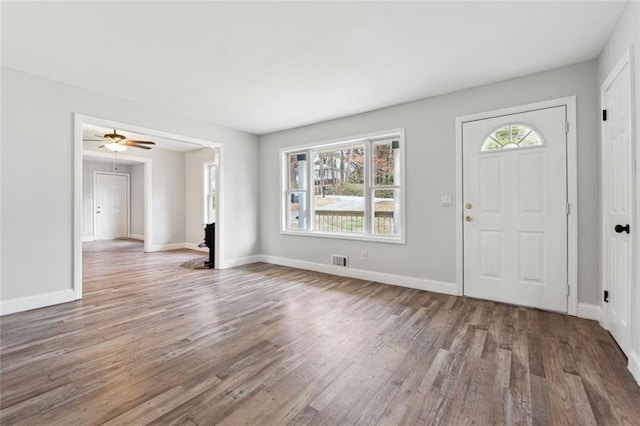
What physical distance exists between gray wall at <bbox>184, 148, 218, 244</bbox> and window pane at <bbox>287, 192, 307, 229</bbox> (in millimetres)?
2945

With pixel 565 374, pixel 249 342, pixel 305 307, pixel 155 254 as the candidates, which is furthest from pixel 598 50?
pixel 155 254

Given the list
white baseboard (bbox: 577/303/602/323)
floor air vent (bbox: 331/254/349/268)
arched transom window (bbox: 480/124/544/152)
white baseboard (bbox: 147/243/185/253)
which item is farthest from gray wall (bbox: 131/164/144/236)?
white baseboard (bbox: 577/303/602/323)

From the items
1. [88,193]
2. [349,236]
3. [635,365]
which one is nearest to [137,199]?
[88,193]

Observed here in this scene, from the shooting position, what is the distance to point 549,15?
2137 millimetres

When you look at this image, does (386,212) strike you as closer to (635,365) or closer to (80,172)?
(635,365)

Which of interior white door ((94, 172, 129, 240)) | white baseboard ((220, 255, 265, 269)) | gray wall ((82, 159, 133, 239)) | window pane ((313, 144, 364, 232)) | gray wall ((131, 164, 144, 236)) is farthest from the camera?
gray wall ((131, 164, 144, 236))

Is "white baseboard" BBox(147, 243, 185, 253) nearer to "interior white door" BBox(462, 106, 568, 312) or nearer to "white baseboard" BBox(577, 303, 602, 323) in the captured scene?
"interior white door" BBox(462, 106, 568, 312)

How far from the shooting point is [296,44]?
8.13ft

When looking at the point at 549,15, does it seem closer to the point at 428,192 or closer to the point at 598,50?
the point at 598,50

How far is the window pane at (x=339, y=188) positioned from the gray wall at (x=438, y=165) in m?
0.28

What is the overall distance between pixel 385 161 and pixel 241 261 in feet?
10.4

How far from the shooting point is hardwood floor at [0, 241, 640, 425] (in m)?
1.52

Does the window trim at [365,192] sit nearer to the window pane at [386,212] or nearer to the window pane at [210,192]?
the window pane at [386,212]

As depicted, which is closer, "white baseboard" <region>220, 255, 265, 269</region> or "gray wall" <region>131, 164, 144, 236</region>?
"white baseboard" <region>220, 255, 265, 269</region>
